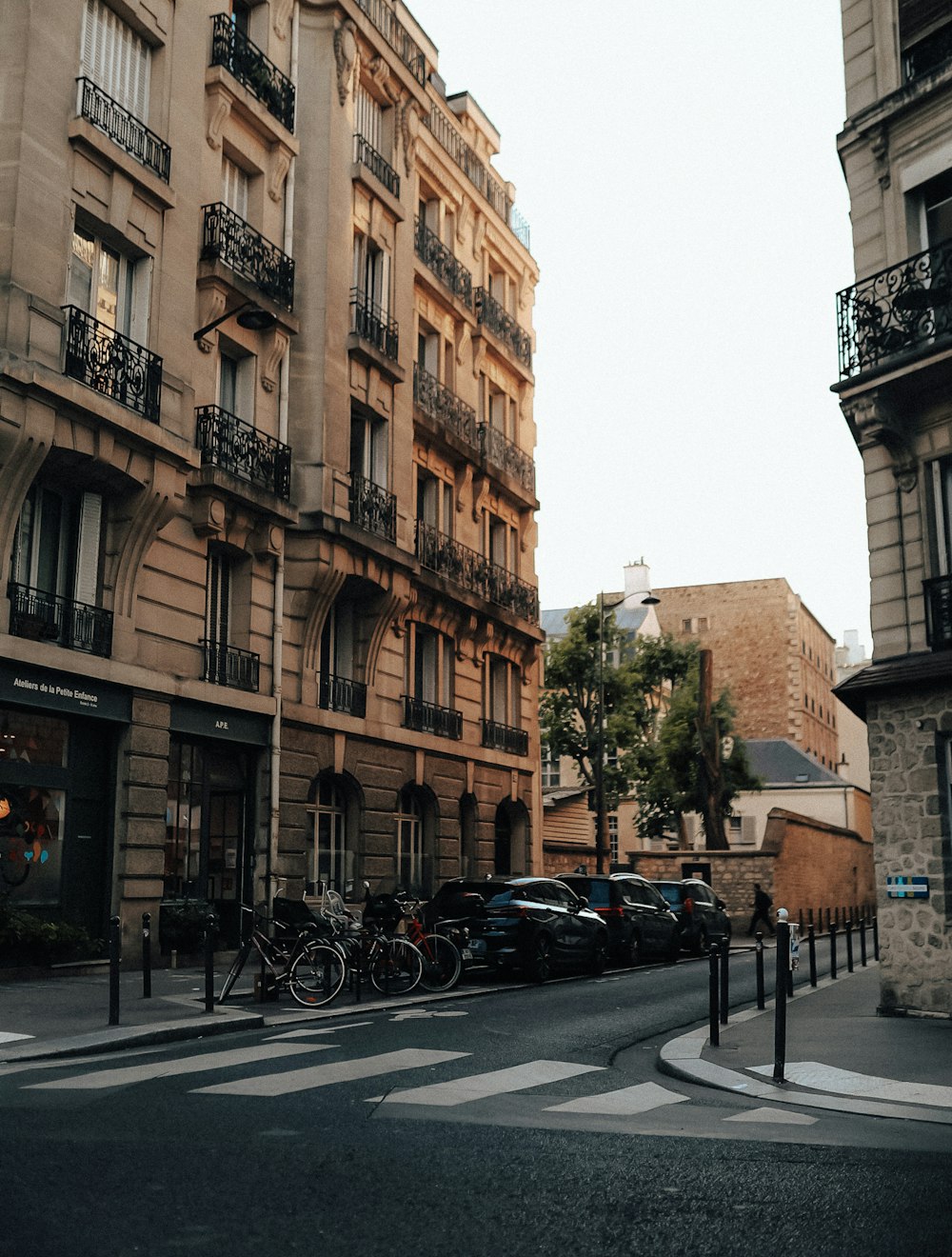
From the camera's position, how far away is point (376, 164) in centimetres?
2783

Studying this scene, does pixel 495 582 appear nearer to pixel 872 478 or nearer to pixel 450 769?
pixel 450 769

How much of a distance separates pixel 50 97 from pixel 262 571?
26.3 ft

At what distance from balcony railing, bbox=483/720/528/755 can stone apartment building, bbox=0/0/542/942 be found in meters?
0.09

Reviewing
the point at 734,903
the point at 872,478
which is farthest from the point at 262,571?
the point at 734,903

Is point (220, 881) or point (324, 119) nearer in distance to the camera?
point (220, 881)

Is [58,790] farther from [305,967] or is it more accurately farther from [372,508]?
[372,508]

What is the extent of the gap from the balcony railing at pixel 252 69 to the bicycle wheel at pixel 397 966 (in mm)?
14967

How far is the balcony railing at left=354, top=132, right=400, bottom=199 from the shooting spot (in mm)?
26844

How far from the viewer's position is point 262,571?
74.1 feet

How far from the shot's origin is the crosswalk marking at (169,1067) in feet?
28.2

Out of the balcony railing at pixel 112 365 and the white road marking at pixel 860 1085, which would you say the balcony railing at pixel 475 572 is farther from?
the white road marking at pixel 860 1085

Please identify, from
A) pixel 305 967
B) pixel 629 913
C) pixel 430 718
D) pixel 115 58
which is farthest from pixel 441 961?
pixel 115 58

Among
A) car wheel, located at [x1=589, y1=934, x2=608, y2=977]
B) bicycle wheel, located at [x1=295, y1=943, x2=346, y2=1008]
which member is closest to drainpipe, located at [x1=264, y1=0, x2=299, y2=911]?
car wheel, located at [x1=589, y1=934, x2=608, y2=977]

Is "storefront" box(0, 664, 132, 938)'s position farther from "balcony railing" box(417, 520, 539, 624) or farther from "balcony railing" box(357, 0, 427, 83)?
"balcony railing" box(357, 0, 427, 83)
